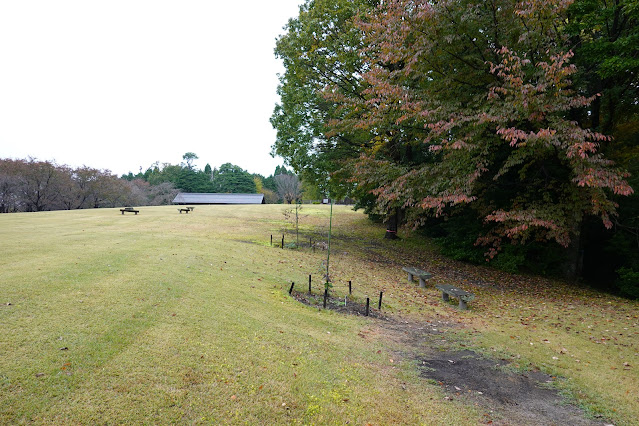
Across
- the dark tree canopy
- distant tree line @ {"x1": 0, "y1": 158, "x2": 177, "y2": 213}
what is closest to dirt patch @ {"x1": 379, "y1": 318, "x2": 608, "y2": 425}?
the dark tree canopy

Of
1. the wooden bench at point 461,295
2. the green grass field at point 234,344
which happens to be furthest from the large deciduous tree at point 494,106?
the green grass field at point 234,344

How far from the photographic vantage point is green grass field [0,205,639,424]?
3537 mm

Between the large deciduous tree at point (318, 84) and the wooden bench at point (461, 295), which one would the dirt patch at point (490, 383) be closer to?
the wooden bench at point (461, 295)

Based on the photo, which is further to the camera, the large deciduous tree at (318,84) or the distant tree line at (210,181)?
the distant tree line at (210,181)

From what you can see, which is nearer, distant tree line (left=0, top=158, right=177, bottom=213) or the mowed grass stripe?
the mowed grass stripe

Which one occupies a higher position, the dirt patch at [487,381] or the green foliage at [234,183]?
the green foliage at [234,183]

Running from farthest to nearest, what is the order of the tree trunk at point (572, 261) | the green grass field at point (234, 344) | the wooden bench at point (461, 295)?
the tree trunk at point (572, 261) < the wooden bench at point (461, 295) < the green grass field at point (234, 344)

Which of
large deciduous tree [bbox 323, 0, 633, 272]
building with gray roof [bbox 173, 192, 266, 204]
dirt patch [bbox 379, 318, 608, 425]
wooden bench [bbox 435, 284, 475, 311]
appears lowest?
dirt patch [bbox 379, 318, 608, 425]

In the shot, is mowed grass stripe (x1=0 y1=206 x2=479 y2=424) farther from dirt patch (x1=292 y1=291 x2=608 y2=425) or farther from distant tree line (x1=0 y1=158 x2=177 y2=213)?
distant tree line (x1=0 y1=158 x2=177 y2=213)

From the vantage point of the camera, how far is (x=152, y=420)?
3.23m

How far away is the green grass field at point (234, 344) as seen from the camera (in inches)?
139

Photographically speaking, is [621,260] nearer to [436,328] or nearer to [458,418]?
[436,328]

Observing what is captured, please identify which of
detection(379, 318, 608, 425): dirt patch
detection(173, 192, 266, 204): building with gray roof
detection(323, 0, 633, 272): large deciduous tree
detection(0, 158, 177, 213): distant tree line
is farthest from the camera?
detection(173, 192, 266, 204): building with gray roof

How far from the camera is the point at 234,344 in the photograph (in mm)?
4809
